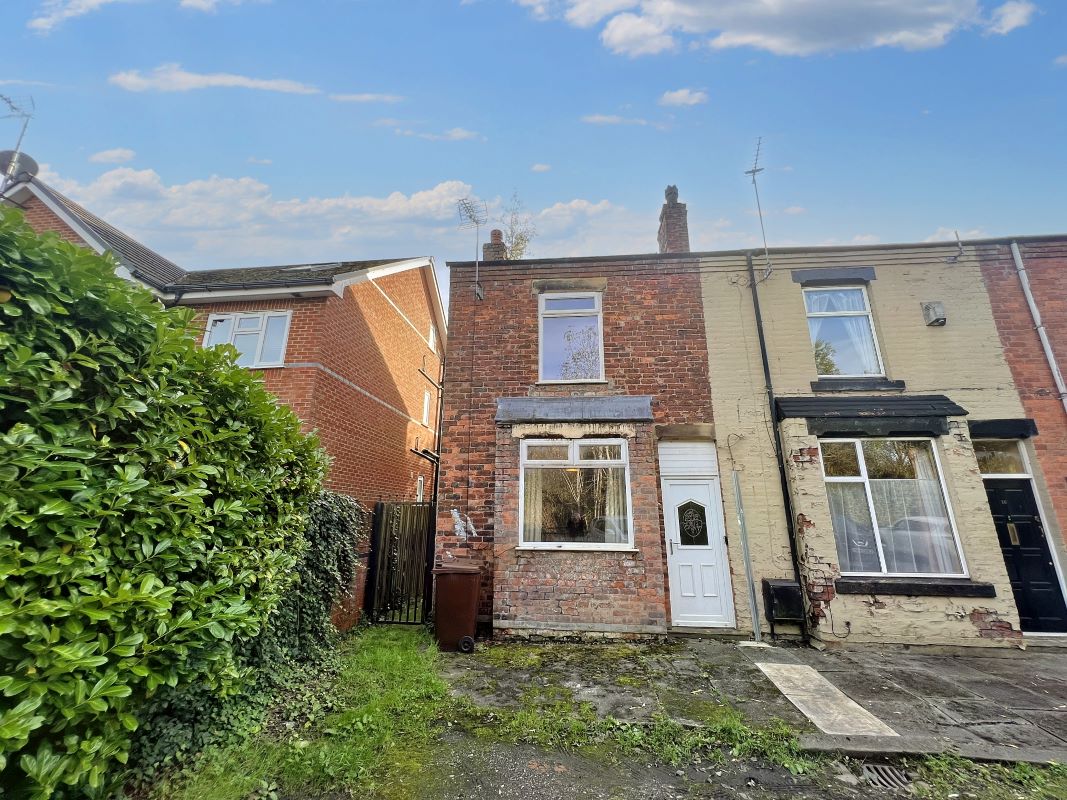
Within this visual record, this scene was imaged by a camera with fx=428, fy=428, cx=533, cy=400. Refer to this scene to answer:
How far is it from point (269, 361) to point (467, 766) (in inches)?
330

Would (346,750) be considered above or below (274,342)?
below

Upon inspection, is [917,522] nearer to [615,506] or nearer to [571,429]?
[615,506]

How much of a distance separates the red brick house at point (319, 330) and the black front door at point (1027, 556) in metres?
11.5

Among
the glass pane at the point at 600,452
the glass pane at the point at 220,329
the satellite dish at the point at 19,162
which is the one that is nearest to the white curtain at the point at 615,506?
the glass pane at the point at 600,452

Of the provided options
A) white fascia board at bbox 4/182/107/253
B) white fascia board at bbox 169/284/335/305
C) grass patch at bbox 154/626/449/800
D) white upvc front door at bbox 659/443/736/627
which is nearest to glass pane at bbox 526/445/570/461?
white upvc front door at bbox 659/443/736/627

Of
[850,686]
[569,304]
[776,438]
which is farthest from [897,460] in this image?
[569,304]

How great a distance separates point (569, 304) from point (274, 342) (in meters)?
6.29

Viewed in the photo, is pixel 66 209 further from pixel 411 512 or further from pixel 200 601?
pixel 200 601

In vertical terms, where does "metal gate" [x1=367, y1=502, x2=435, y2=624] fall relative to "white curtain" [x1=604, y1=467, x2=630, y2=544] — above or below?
below

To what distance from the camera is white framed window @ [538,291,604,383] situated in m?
7.86

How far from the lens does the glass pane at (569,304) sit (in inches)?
324

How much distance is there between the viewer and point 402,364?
12656 millimetres

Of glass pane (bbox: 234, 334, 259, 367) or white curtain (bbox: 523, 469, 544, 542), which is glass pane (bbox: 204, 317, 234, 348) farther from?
white curtain (bbox: 523, 469, 544, 542)

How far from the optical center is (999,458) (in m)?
7.05
